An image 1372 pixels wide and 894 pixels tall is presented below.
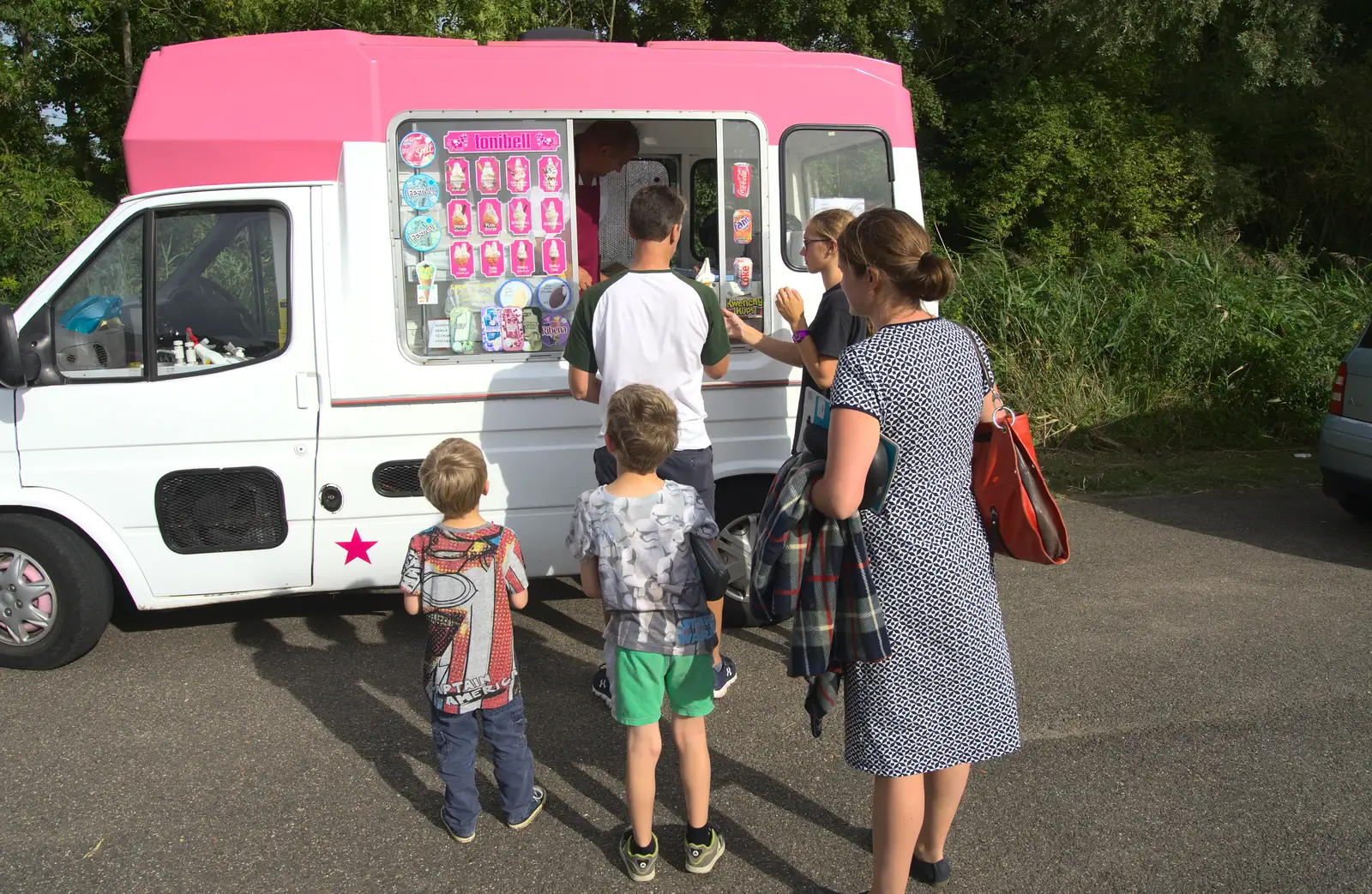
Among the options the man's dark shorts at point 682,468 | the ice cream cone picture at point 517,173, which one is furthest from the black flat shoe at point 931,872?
the ice cream cone picture at point 517,173

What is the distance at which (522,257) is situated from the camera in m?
4.77

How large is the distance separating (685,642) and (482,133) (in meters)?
2.55

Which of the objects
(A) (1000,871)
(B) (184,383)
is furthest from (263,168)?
(A) (1000,871)

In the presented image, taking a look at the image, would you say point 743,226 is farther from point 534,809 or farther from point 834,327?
point 534,809

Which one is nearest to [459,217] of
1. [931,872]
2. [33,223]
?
[931,872]

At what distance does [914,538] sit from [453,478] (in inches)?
53.7

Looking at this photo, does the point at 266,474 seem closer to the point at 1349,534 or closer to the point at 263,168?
the point at 263,168

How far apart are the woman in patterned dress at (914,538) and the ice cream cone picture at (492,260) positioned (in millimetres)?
2226

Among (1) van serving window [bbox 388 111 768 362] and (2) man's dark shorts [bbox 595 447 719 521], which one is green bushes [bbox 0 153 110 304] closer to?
(1) van serving window [bbox 388 111 768 362]

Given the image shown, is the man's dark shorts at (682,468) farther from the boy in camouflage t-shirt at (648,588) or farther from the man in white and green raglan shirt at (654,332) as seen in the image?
the boy in camouflage t-shirt at (648,588)

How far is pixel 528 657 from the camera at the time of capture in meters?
4.97

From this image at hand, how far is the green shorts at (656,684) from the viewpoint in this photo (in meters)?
3.15

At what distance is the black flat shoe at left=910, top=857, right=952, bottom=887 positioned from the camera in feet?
10.5

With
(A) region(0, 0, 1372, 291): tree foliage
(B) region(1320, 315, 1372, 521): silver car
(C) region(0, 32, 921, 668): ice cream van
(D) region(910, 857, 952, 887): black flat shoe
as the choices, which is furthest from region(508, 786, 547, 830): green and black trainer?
(A) region(0, 0, 1372, 291): tree foliage
